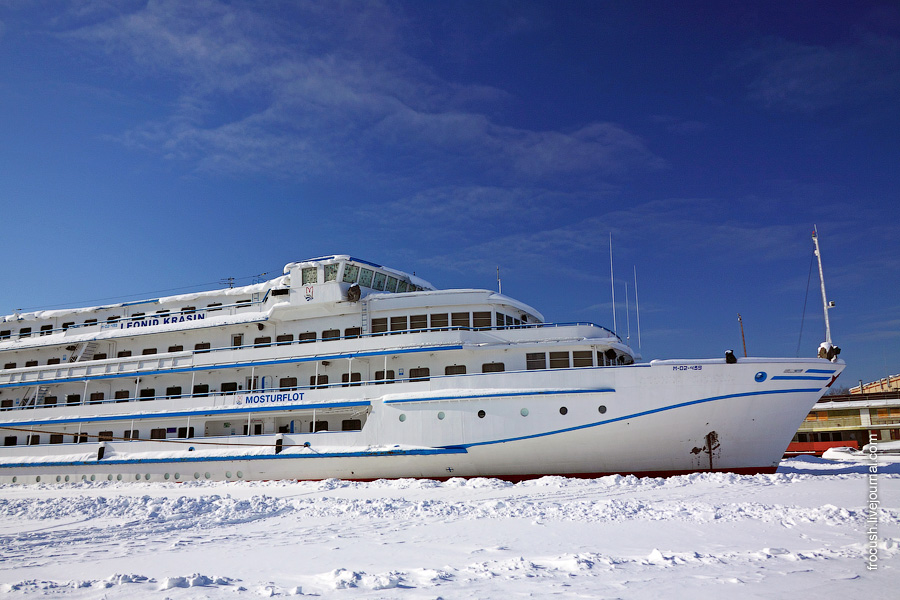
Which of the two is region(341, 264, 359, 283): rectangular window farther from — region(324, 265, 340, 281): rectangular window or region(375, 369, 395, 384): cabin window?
region(375, 369, 395, 384): cabin window

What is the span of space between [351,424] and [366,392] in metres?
1.91

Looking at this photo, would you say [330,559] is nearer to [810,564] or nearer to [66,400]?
[810,564]

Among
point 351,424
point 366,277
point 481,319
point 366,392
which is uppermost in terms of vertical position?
point 366,277

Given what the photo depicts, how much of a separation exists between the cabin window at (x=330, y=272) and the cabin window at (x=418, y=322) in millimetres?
3610

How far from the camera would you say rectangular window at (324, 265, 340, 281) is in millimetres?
24297

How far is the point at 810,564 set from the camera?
7148 mm

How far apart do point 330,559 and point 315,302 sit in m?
16.7

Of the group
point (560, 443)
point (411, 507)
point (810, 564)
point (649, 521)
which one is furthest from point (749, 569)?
point (560, 443)

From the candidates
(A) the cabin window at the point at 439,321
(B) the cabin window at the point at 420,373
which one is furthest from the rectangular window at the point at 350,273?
(B) the cabin window at the point at 420,373

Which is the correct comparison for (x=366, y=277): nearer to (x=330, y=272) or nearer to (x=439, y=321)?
(x=330, y=272)

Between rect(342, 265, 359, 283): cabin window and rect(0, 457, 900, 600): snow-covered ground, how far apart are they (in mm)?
10040

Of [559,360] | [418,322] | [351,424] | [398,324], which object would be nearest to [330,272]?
[398,324]

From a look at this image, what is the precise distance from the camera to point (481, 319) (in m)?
22.8

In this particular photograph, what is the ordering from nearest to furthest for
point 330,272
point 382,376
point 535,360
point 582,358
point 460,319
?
point 582,358, point 535,360, point 460,319, point 382,376, point 330,272
